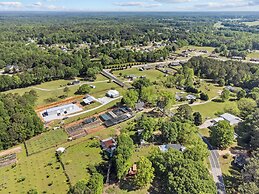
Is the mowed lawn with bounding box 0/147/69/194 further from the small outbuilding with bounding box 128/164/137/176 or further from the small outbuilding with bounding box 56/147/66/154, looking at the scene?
the small outbuilding with bounding box 128/164/137/176

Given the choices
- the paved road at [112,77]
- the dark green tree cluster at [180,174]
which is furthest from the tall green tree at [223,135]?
the paved road at [112,77]

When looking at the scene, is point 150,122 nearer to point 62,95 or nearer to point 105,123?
point 105,123

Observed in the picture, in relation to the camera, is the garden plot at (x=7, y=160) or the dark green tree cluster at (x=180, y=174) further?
the garden plot at (x=7, y=160)

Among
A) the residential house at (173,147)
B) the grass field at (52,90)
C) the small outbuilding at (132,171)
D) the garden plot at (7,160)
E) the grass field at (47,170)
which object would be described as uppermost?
the residential house at (173,147)

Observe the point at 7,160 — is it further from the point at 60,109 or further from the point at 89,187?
the point at 89,187

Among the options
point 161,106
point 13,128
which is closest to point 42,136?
point 13,128

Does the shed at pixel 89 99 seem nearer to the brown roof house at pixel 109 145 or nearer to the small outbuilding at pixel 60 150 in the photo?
the brown roof house at pixel 109 145

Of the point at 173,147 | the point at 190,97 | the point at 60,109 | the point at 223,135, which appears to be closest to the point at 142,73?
the point at 190,97
